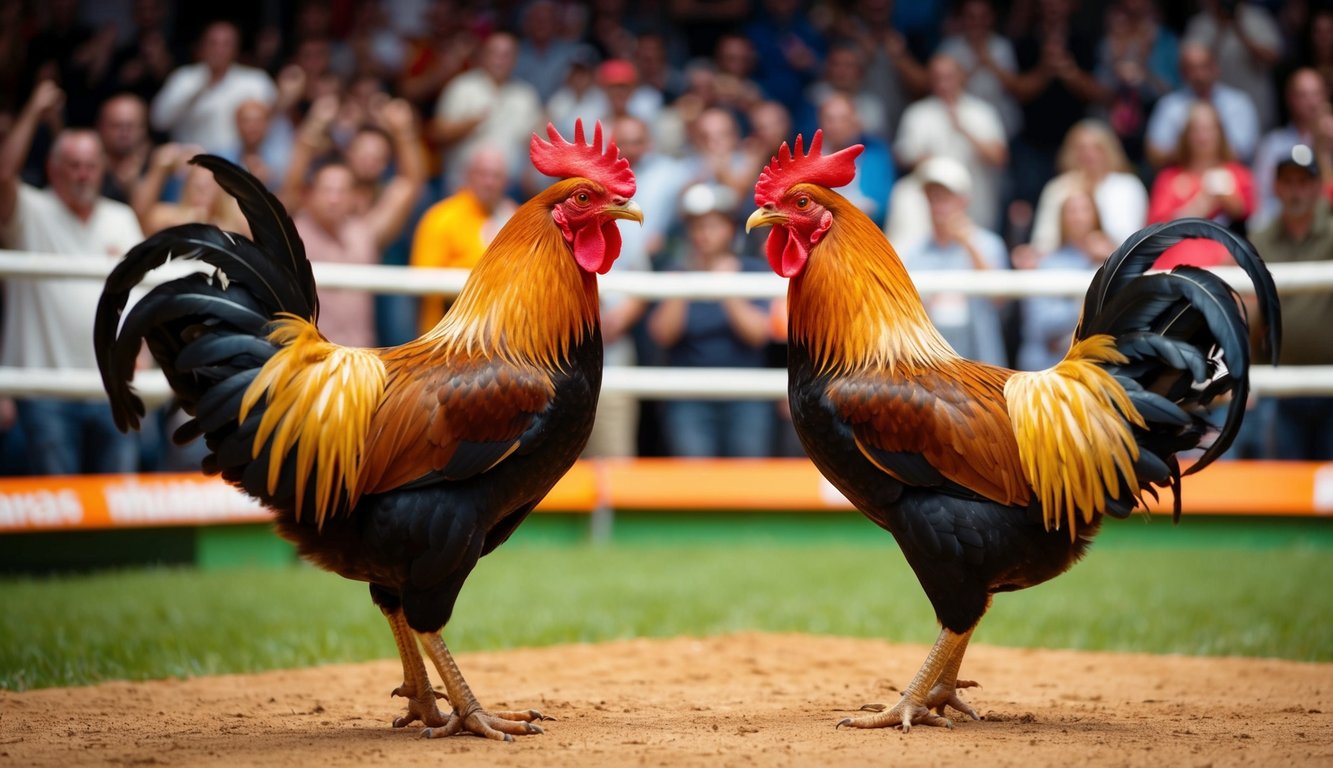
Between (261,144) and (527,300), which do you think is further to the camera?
(261,144)

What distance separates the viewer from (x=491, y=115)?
1177cm

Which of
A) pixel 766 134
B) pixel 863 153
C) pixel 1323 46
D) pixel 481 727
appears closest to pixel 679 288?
pixel 766 134

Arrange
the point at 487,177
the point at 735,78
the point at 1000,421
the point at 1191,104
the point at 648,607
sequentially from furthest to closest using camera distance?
the point at 735,78 → the point at 1191,104 → the point at 487,177 → the point at 648,607 → the point at 1000,421

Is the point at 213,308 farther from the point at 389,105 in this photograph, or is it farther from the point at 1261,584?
the point at 389,105

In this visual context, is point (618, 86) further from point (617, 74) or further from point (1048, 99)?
point (1048, 99)

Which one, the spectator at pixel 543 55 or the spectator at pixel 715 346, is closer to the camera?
the spectator at pixel 715 346

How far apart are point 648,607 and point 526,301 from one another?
3420 millimetres

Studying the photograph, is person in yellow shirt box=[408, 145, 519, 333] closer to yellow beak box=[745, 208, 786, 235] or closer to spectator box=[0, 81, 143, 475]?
spectator box=[0, 81, 143, 475]

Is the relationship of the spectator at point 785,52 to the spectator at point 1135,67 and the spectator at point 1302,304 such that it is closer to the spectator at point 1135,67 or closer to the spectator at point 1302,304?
the spectator at point 1135,67

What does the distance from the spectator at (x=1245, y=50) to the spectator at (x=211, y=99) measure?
810 centimetres

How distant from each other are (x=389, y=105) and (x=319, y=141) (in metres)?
0.70

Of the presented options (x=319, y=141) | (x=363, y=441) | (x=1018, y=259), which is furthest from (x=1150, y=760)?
(x=319, y=141)

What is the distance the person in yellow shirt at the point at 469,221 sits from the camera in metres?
10.0

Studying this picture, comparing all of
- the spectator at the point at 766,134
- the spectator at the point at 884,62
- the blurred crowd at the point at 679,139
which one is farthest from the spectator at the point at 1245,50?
the spectator at the point at 766,134
